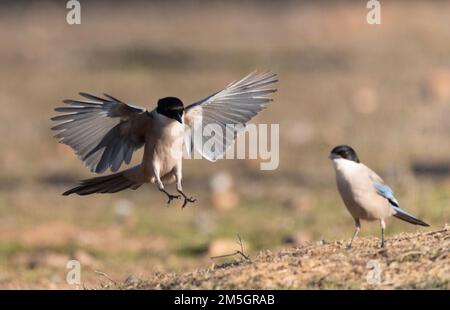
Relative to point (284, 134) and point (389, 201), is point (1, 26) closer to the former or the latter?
point (284, 134)

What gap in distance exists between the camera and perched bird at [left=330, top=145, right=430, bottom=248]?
6.50 m

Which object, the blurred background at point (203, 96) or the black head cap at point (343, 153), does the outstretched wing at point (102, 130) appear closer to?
the blurred background at point (203, 96)

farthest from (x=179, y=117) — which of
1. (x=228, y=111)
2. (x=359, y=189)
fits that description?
(x=359, y=189)

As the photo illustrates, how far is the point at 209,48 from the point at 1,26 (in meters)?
5.55

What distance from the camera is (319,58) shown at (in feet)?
67.1

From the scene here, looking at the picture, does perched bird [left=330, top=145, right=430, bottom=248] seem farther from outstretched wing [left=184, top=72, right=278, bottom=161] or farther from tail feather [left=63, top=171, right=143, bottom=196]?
tail feather [left=63, top=171, right=143, bottom=196]

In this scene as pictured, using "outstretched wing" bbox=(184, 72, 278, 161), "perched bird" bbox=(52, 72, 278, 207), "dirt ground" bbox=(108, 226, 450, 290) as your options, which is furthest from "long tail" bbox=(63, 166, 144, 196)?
"dirt ground" bbox=(108, 226, 450, 290)

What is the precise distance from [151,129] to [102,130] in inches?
14.1

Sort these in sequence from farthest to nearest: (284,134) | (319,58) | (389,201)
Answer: (319,58) → (284,134) → (389,201)

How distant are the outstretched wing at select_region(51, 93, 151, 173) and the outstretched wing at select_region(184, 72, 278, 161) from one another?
381 mm

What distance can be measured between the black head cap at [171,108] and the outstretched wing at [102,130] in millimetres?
142

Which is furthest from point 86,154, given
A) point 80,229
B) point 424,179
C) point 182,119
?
point 424,179

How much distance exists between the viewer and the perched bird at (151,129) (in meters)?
7.51
